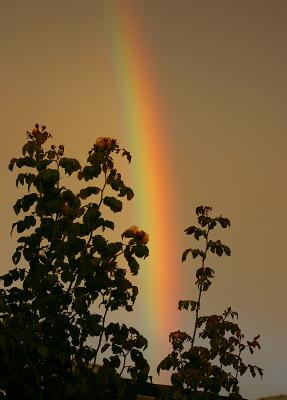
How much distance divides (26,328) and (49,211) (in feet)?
1.20

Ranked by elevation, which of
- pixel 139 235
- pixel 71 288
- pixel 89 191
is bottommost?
pixel 71 288

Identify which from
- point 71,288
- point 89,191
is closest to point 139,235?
point 89,191

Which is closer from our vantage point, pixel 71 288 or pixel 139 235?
pixel 139 235

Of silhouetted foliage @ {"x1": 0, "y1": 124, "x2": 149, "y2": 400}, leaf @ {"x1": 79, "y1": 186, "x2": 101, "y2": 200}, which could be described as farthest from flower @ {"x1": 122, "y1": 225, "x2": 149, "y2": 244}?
leaf @ {"x1": 79, "y1": 186, "x2": 101, "y2": 200}

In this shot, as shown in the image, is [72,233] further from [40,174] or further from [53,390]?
[53,390]

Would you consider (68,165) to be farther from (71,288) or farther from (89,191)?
(71,288)

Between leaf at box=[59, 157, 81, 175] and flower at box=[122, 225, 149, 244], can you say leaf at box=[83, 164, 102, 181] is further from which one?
flower at box=[122, 225, 149, 244]

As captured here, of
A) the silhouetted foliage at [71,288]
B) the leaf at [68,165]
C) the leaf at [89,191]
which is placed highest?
the leaf at [68,165]

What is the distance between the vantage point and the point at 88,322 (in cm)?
173

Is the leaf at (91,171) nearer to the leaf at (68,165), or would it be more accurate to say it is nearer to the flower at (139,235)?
the leaf at (68,165)

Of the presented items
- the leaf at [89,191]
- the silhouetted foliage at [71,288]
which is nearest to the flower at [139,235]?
the silhouetted foliage at [71,288]

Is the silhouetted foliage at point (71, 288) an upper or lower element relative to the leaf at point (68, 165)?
lower

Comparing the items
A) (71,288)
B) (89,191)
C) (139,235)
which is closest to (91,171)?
(89,191)

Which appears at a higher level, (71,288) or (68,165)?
(68,165)
